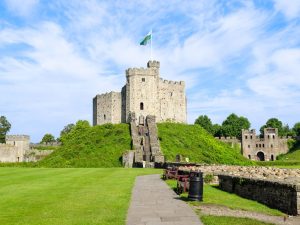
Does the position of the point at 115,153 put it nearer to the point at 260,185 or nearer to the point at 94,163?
the point at 94,163

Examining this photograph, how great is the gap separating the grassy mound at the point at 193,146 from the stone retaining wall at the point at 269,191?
3158 centimetres

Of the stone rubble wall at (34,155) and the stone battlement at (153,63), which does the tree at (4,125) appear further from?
→ the stone battlement at (153,63)

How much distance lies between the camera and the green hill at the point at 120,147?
50969 millimetres

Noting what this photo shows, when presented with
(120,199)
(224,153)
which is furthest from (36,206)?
(224,153)

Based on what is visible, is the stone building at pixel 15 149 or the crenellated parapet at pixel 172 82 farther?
the stone building at pixel 15 149

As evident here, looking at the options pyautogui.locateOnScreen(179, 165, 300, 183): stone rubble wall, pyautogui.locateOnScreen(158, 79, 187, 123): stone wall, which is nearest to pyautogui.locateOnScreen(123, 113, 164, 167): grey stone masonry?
pyautogui.locateOnScreen(158, 79, 187, 123): stone wall

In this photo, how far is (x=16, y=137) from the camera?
98062mm

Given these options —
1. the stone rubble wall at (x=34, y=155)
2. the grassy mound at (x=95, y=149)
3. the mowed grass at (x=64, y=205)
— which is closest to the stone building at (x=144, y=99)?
the grassy mound at (x=95, y=149)

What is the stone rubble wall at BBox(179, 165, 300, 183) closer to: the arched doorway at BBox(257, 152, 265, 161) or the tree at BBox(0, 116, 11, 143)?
the arched doorway at BBox(257, 152, 265, 161)

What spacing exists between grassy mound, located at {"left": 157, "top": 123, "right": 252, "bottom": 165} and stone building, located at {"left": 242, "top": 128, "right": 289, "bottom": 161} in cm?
5525

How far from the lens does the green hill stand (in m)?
51.0

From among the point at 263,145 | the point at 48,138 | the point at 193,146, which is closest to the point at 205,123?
the point at 263,145

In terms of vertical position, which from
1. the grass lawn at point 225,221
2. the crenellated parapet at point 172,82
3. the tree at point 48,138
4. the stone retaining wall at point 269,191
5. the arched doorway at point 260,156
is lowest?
the grass lawn at point 225,221

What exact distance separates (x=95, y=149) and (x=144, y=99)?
69.0 feet
